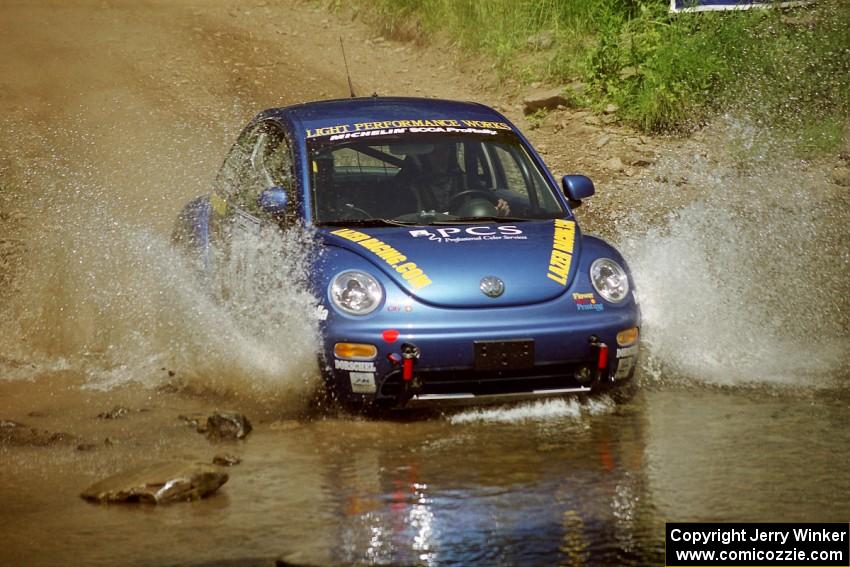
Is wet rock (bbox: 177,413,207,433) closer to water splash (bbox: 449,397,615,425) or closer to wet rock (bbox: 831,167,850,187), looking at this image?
water splash (bbox: 449,397,615,425)

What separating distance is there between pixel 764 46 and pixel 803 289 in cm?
490

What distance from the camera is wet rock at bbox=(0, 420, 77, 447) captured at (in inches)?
253

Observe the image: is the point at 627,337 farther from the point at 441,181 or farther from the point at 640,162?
the point at 640,162

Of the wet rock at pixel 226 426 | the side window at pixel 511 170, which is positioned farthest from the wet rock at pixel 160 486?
the side window at pixel 511 170

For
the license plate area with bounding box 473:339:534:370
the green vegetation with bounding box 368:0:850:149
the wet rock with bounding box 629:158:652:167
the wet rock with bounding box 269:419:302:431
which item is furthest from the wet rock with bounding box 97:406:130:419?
the green vegetation with bounding box 368:0:850:149

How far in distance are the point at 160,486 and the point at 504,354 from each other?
6.00ft

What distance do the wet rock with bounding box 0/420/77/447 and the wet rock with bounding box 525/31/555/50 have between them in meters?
11.1

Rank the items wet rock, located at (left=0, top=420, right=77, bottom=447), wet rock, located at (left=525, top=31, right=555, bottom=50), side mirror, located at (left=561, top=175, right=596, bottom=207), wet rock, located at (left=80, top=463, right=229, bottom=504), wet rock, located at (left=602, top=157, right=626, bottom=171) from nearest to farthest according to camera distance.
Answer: wet rock, located at (left=80, top=463, right=229, bottom=504)
wet rock, located at (left=0, top=420, right=77, bottom=447)
side mirror, located at (left=561, top=175, right=596, bottom=207)
wet rock, located at (left=602, top=157, right=626, bottom=171)
wet rock, located at (left=525, top=31, right=555, bottom=50)

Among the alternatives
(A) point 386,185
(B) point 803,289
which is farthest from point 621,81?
(A) point 386,185

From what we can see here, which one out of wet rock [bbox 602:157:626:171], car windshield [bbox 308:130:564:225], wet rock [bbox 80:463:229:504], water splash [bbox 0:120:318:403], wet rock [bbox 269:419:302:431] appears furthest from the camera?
wet rock [bbox 602:157:626:171]

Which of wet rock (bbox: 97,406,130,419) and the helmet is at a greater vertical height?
the helmet

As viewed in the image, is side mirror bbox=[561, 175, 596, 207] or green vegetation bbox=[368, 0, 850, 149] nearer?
side mirror bbox=[561, 175, 596, 207]

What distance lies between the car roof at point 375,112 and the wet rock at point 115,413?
1956 mm

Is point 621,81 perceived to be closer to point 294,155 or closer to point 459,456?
point 294,155
